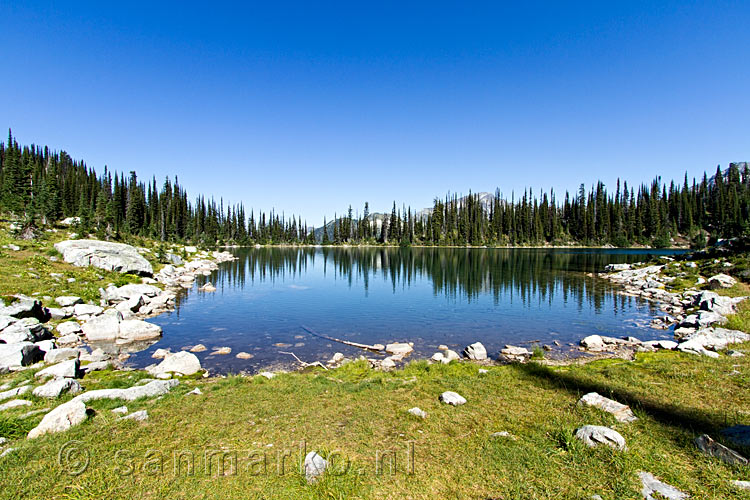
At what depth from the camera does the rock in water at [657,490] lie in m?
5.32

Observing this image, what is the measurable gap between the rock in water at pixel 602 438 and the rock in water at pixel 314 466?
16.9 feet

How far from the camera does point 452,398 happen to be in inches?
389

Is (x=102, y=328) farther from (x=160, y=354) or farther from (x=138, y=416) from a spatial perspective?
(x=138, y=416)

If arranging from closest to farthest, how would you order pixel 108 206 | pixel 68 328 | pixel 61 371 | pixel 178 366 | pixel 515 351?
pixel 61 371, pixel 178 366, pixel 515 351, pixel 68 328, pixel 108 206

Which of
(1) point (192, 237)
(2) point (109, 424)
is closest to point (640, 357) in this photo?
(2) point (109, 424)

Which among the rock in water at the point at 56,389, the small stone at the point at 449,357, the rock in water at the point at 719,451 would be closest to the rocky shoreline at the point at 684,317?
the small stone at the point at 449,357

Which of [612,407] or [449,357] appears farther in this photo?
[449,357]

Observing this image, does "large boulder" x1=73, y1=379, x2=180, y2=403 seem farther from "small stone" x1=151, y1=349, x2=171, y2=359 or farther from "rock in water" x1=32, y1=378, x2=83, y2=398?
"small stone" x1=151, y1=349, x2=171, y2=359

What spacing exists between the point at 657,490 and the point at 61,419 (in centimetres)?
→ 1184

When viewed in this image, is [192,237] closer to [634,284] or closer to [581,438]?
[634,284]

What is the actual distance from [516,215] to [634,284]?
126694mm

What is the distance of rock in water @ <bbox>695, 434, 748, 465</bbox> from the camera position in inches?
230

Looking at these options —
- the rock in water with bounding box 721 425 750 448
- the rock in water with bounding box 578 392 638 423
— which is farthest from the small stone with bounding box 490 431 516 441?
the rock in water with bounding box 721 425 750 448

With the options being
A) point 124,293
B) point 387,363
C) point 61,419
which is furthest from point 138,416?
point 124,293
